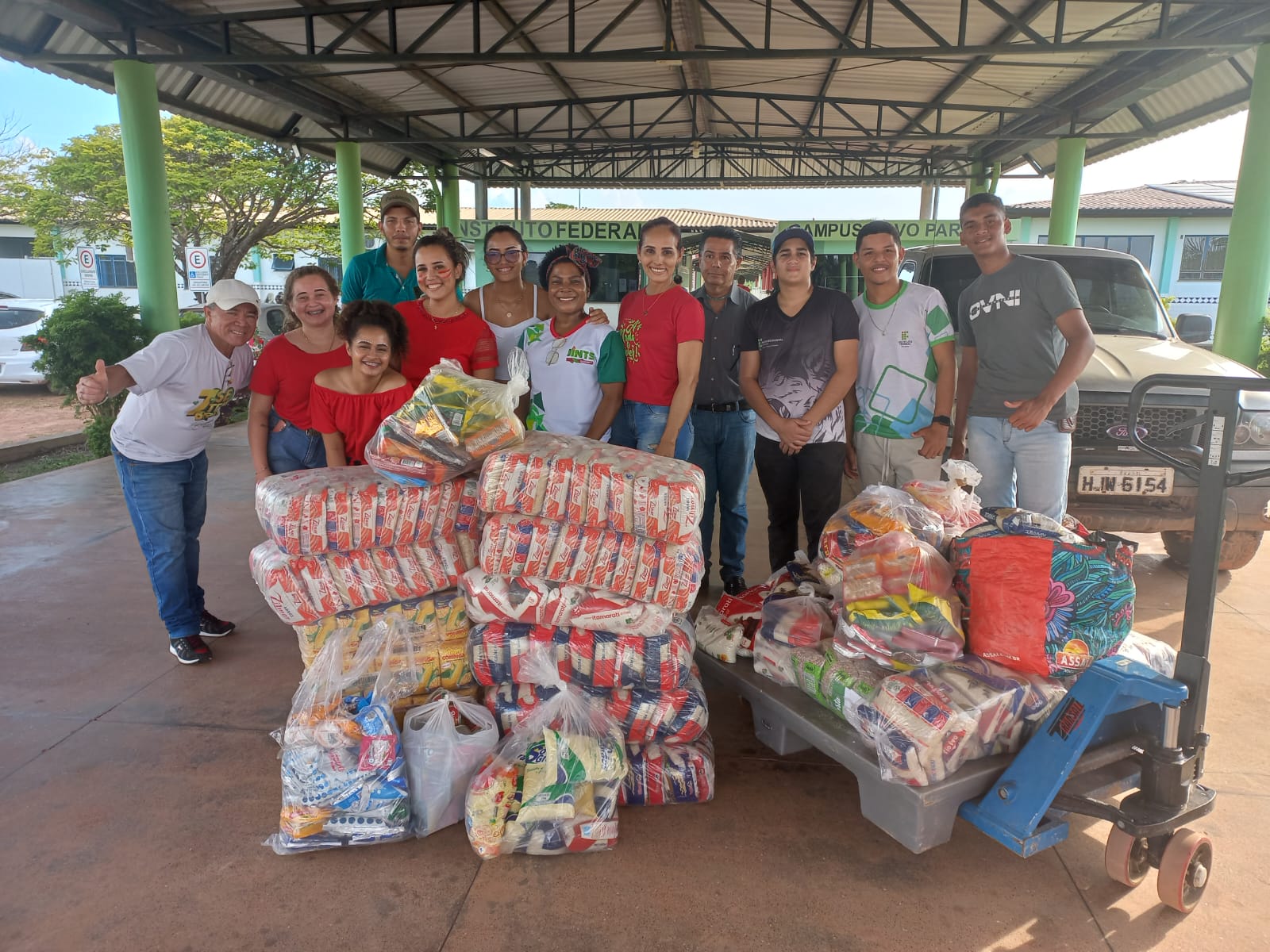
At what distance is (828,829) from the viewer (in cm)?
257

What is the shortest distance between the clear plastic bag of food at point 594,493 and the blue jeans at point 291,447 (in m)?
1.35

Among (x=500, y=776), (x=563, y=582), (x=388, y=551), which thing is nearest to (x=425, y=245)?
(x=388, y=551)

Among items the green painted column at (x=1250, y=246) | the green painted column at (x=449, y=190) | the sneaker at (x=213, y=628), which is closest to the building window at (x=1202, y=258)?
the green painted column at (x=1250, y=246)

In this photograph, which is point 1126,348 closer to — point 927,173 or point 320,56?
point 320,56

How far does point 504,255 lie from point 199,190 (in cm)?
2077

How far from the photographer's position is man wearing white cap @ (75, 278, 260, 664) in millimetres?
3459

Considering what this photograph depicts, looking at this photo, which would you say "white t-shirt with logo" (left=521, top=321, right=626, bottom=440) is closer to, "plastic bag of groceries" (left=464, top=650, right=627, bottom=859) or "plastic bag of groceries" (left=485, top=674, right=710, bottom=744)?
"plastic bag of groceries" (left=485, top=674, right=710, bottom=744)

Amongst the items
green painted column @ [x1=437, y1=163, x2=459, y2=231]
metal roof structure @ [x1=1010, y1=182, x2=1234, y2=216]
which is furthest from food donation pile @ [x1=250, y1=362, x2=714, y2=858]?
metal roof structure @ [x1=1010, y1=182, x2=1234, y2=216]

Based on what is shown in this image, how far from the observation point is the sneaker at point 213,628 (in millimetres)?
4055

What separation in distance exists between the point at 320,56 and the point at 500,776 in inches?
314

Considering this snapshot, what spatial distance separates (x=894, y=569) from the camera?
8.00ft

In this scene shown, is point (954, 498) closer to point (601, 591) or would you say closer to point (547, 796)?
point (601, 591)

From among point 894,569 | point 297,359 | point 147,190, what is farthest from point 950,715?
point 147,190

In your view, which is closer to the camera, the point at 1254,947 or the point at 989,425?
the point at 1254,947
